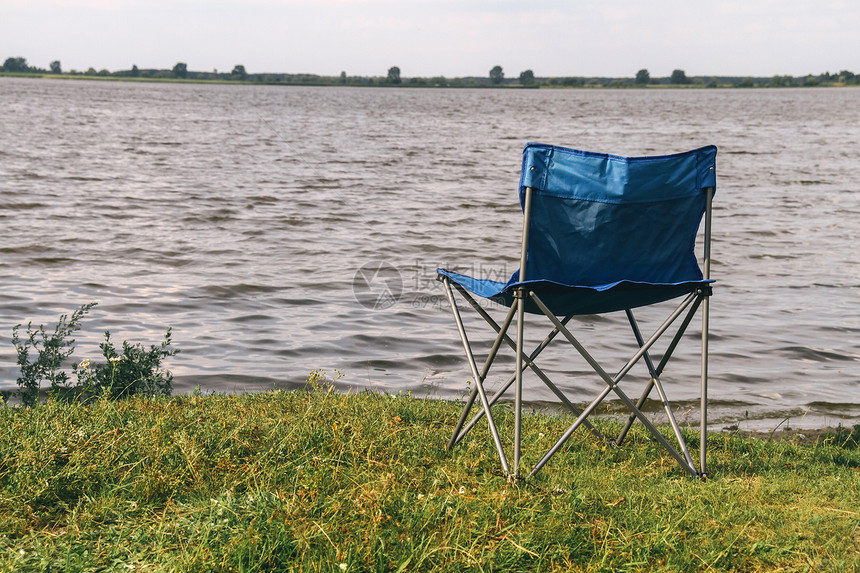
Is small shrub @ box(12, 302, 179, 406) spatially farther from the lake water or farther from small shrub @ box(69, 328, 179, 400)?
the lake water

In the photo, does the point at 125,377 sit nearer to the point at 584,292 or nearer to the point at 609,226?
the point at 584,292

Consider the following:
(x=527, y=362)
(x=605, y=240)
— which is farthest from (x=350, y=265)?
(x=605, y=240)

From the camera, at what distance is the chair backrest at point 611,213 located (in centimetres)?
343

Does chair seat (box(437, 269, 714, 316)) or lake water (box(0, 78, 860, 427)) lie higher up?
chair seat (box(437, 269, 714, 316))

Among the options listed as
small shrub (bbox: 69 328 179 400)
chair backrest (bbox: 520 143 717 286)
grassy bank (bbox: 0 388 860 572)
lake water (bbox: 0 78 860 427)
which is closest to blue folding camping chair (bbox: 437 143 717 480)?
chair backrest (bbox: 520 143 717 286)

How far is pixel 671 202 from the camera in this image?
355cm

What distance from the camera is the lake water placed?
6.79 m

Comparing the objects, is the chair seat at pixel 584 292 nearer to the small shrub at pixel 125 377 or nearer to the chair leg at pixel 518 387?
the chair leg at pixel 518 387

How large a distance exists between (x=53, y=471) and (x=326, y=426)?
3.96 feet

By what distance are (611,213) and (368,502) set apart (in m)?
1.64

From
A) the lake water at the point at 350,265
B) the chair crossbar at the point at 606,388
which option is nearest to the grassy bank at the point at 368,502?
the chair crossbar at the point at 606,388

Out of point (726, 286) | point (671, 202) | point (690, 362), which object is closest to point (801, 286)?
point (726, 286)

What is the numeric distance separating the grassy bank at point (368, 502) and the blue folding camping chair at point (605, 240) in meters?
0.31

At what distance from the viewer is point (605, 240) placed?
3555 millimetres
